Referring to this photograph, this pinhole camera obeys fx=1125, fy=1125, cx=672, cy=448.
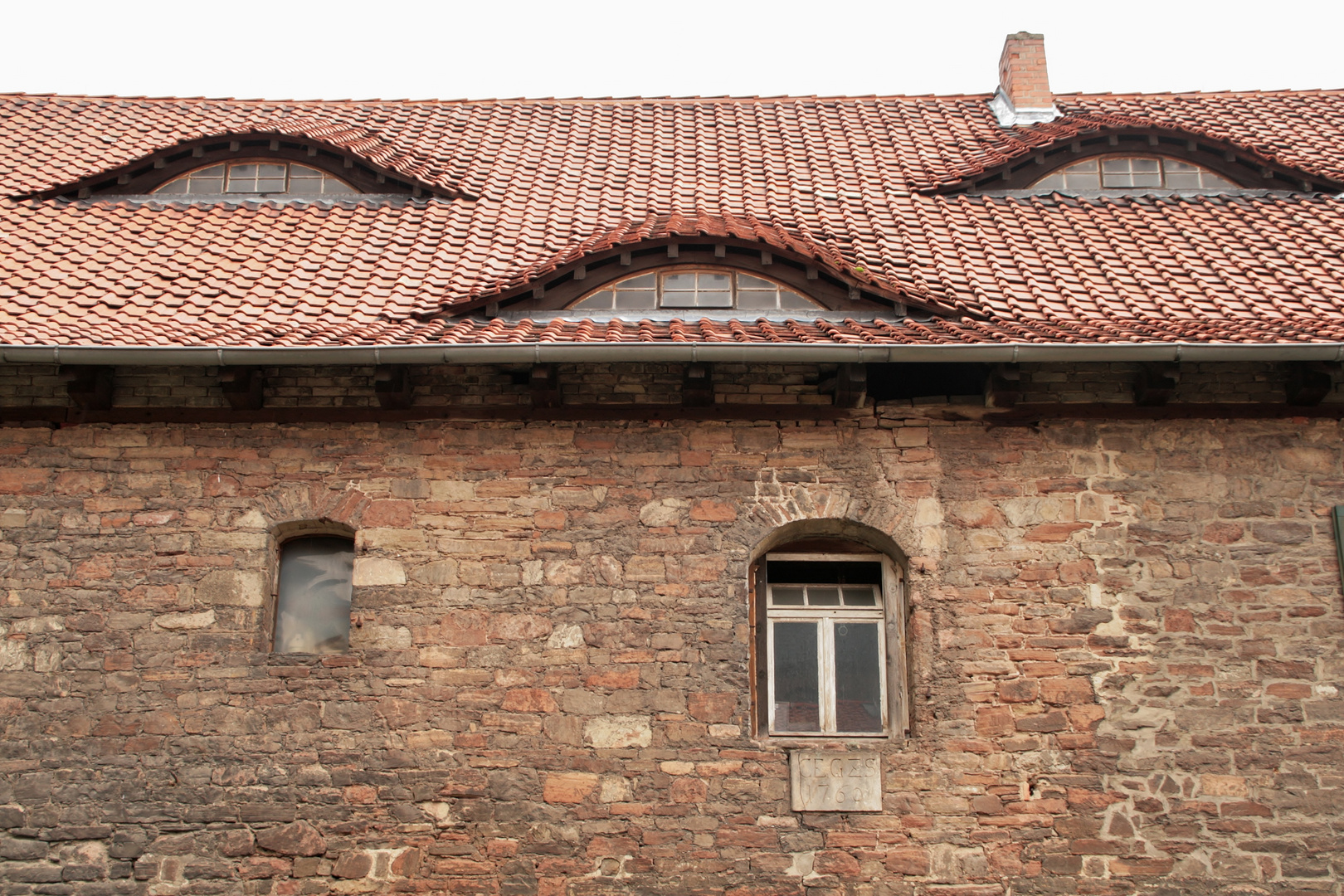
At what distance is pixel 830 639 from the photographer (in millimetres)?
6453

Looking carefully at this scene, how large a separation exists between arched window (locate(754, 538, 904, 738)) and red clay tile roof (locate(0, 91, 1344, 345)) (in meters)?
1.36

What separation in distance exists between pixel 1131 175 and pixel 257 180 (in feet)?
23.9

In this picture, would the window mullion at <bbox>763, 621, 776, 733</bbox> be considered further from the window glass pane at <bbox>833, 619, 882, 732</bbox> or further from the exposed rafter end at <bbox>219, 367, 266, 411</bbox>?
the exposed rafter end at <bbox>219, 367, 266, 411</bbox>

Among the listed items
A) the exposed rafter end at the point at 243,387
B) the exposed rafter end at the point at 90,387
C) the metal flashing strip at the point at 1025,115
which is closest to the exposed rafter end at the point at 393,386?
the exposed rafter end at the point at 243,387

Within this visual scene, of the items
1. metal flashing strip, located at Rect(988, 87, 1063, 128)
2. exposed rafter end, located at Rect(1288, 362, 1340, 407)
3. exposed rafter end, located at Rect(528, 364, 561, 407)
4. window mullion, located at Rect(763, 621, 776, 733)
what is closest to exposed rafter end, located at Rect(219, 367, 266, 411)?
exposed rafter end, located at Rect(528, 364, 561, 407)

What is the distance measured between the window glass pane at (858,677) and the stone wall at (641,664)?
0.28m

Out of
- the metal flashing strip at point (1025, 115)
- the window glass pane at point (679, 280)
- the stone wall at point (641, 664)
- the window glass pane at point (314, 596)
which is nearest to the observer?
the stone wall at point (641, 664)

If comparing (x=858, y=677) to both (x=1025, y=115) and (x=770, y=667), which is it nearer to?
(x=770, y=667)

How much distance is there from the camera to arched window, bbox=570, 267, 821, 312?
7.32m

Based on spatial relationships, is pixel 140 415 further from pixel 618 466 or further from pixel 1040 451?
pixel 1040 451

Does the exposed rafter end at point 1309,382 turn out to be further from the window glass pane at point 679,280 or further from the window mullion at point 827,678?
the window glass pane at point 679,280

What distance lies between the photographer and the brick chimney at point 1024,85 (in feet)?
35.2

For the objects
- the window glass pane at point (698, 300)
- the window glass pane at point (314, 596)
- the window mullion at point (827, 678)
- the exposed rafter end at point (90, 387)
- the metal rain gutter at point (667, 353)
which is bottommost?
the window mullion at point (827, 678)

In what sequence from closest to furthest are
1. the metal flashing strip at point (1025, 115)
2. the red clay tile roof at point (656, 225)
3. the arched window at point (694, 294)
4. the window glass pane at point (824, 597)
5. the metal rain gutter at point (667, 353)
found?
1. the metal rain gutter at point (667, 353)
2. the window glass pane at point (824, 597)
3. the red clay tile roof at point (656, 225)
4. the arched window at point (694, 294)
5. the metal flashing strip at point (1025, 115)
